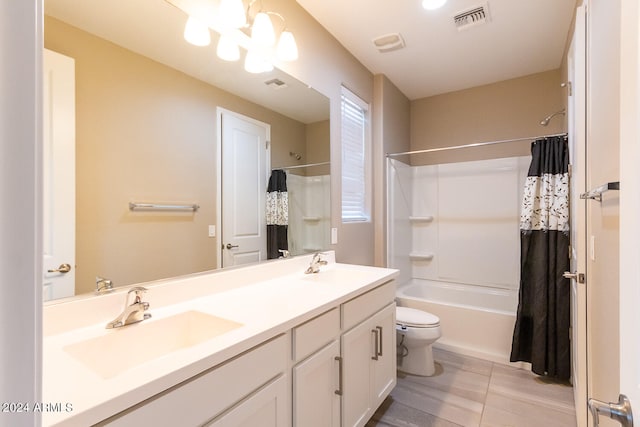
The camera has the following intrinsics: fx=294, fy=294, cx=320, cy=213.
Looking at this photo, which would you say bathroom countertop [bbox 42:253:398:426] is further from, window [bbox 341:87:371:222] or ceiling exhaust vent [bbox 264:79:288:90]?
ceiling exhaust vent [bbox 264:79:288:90]

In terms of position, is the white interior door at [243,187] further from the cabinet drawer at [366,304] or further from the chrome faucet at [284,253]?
the cabinet drawer at [366,304]

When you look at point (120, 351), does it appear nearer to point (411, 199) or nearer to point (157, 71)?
point (157, 71)

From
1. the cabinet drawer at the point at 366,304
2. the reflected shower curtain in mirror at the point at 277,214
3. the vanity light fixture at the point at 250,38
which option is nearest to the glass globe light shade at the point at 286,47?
the vanity light fixture at the point at 250,38

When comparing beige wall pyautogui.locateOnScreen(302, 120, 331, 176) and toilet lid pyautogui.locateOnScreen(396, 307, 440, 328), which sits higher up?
beige wall pyautogui.locateOnScreen(302, 120, 331, 176)

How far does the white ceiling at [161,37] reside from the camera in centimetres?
104

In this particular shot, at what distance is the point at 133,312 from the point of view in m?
1.05

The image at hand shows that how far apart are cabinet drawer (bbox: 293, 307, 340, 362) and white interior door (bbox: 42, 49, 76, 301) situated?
2.64 ft

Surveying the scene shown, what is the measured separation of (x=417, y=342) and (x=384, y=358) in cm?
55

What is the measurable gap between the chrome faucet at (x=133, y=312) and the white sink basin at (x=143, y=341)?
21mm

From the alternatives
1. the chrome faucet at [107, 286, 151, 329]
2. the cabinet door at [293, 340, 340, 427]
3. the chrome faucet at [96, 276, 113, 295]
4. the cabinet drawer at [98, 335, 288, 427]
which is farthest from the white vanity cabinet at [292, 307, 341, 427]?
the chrome faucet at [96, 276, 113, 295]

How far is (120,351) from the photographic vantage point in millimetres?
968

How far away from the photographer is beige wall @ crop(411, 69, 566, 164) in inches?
114

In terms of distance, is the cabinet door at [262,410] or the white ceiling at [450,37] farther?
the white ceiling at [450,37]

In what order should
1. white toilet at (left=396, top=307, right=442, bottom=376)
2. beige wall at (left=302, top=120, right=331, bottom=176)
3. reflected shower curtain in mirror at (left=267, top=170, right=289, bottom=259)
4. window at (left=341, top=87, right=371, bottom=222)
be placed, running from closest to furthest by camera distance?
reflected shower curtain in mirror at (left=267, top=170, right=289, bottom=259) → beige wall at (left=302, top=120, right=331, bottom=176) → white toilet at (left=396, top=307, right=442, bottom=376) → window at (left=341, top=87, right=371, bottom=222)
